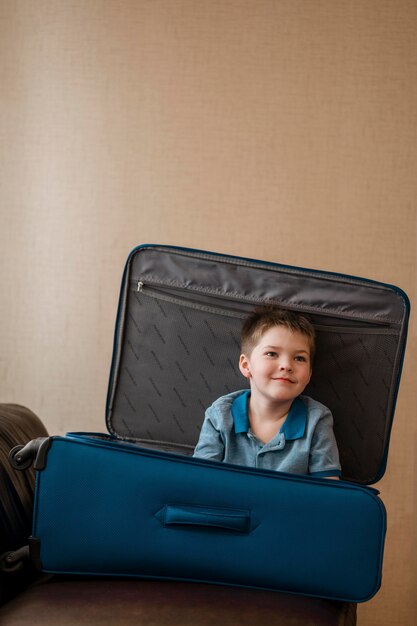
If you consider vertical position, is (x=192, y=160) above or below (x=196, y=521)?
above

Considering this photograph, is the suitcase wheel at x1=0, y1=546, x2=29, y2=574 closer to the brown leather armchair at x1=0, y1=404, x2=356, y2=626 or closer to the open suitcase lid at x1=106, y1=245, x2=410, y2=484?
the brown leather armchair at x1=0, y1=404, x2=356, y2=626

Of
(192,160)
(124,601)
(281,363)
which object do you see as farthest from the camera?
(192,160)

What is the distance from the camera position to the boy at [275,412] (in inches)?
42.7

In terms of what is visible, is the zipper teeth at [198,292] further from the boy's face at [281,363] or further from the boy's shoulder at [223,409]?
the boy's shoulder at [223,409]

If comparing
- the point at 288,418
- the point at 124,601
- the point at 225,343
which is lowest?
the point at 124,601

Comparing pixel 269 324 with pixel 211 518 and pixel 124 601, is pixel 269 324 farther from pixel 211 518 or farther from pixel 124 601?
pixel 124 601

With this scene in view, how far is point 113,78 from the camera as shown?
4.65ft

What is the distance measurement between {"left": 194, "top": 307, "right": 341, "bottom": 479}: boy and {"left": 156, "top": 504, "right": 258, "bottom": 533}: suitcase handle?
241 mm

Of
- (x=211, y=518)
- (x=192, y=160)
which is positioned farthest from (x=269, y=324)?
(x=192, y=160)

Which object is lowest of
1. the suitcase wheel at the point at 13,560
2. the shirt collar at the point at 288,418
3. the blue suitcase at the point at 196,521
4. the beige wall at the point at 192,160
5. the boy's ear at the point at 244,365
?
the suitcase wheel at the point at 13,560

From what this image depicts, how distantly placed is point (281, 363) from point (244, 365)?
7 cm

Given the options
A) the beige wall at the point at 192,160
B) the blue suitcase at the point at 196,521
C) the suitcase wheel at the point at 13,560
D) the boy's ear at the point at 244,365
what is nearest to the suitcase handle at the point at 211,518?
the blue suitcase at the point at 196,521

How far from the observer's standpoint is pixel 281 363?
1.11 m

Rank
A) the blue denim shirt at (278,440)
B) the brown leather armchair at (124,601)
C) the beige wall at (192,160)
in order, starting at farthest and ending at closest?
the beige wall at (192,160) → the blue denim shirt at (278,440) → the brown leather armchair at (124,601)
